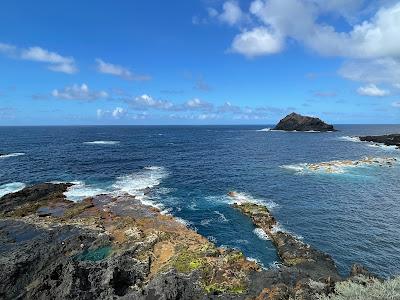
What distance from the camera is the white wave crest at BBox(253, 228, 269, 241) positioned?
39.9 meters

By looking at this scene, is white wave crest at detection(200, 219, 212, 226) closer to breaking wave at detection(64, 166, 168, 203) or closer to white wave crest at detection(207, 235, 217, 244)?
white wave crest at detection(207, 235, 217, 244)

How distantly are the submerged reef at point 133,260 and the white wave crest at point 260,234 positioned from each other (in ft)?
1.68

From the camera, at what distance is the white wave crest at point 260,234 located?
39.9m

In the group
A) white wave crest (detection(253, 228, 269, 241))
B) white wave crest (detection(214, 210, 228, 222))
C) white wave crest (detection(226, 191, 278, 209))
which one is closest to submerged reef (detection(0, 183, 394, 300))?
white wave crest (detection(253, 228, 269, 241))

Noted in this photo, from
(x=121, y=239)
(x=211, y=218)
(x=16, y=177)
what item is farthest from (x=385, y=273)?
(x=16, y=177)

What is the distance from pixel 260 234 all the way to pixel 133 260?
1646 centimetres

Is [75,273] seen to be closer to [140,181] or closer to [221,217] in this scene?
[221,217]

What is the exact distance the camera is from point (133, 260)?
105 feet

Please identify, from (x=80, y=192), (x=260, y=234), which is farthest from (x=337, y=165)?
(x=80, y=192)

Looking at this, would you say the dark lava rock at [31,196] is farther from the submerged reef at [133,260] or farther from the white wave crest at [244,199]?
the white wave crest at [244,199]

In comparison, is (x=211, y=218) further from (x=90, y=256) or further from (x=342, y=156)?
(x=342, y=156)

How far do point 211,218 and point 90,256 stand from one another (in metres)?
17.9

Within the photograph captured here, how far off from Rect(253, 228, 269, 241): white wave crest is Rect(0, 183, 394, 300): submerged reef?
51 centimetres

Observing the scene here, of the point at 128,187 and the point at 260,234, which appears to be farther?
the point at 128,187
